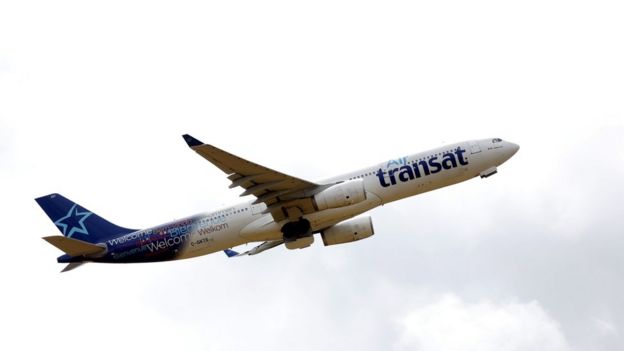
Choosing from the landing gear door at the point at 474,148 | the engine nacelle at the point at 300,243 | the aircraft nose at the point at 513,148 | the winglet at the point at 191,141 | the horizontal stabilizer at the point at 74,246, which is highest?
the winglet at the point at 191,141

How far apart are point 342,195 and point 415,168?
14.6 ft

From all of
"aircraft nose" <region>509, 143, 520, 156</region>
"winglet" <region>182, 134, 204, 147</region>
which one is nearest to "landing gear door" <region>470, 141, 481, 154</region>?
"aircraft nose" <region>509, 143, 520, 156</region>

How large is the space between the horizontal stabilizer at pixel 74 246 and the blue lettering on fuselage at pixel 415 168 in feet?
54.4

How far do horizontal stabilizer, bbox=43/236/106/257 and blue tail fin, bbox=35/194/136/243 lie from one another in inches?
48.7

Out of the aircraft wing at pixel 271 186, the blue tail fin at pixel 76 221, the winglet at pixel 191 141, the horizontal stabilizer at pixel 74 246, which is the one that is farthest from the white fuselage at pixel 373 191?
the winglet at pixel 191 141

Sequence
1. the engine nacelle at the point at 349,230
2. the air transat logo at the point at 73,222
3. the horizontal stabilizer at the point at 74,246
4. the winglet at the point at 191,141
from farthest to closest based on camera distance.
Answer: the air transat logo at the point at 73,222, the engine nacelle at the point at 349,230, the horizontal stabilizer at the point at 74,246, the winglet at the point at 191,141

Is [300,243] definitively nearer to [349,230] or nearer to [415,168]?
[349,230]

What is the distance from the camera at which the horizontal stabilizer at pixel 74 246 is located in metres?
54.5

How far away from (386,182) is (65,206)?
19886 millimetres

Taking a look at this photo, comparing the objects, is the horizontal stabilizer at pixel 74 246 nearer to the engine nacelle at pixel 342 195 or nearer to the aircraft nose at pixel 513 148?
the engine nacelle at pixel 342 195

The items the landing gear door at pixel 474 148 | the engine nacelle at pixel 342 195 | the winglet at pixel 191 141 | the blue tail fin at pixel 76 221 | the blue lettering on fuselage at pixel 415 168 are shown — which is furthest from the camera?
the blue tail fin at pixel 76 221

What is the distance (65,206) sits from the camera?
197 ft

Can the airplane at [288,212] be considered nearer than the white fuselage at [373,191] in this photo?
Yes

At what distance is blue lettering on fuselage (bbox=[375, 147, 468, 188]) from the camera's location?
5409cm
